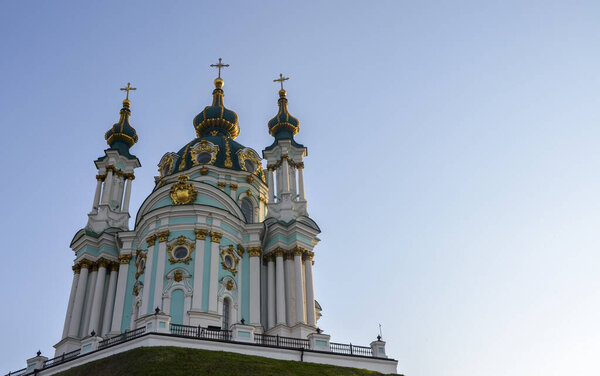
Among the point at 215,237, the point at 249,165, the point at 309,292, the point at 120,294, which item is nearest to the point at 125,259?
the point at 120,294

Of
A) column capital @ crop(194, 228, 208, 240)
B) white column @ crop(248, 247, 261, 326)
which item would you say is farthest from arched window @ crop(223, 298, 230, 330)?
column capital @ crop(194, 228, 208, 240)

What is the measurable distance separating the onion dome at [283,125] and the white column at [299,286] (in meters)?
8.33

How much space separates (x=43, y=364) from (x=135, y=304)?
4939mm

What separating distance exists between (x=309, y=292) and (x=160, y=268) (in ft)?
22.3

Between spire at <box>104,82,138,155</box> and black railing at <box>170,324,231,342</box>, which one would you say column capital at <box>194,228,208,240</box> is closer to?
black railing at <box>170,324,231,342</box>

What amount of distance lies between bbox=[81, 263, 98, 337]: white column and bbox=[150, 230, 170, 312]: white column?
16.0 feet

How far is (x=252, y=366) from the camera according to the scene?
64.5 ft

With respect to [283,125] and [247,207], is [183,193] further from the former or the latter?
[283,125]

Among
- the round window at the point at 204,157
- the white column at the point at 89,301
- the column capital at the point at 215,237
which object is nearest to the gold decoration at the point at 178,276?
the column capital at the point at 215,237

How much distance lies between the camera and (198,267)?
27.2m

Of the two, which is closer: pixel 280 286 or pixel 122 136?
pixel 280 286

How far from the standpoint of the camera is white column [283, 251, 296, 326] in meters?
27.8

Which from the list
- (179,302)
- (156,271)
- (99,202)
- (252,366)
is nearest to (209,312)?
(179,302)

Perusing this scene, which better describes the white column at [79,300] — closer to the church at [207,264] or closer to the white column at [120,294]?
the church at [207,264]
